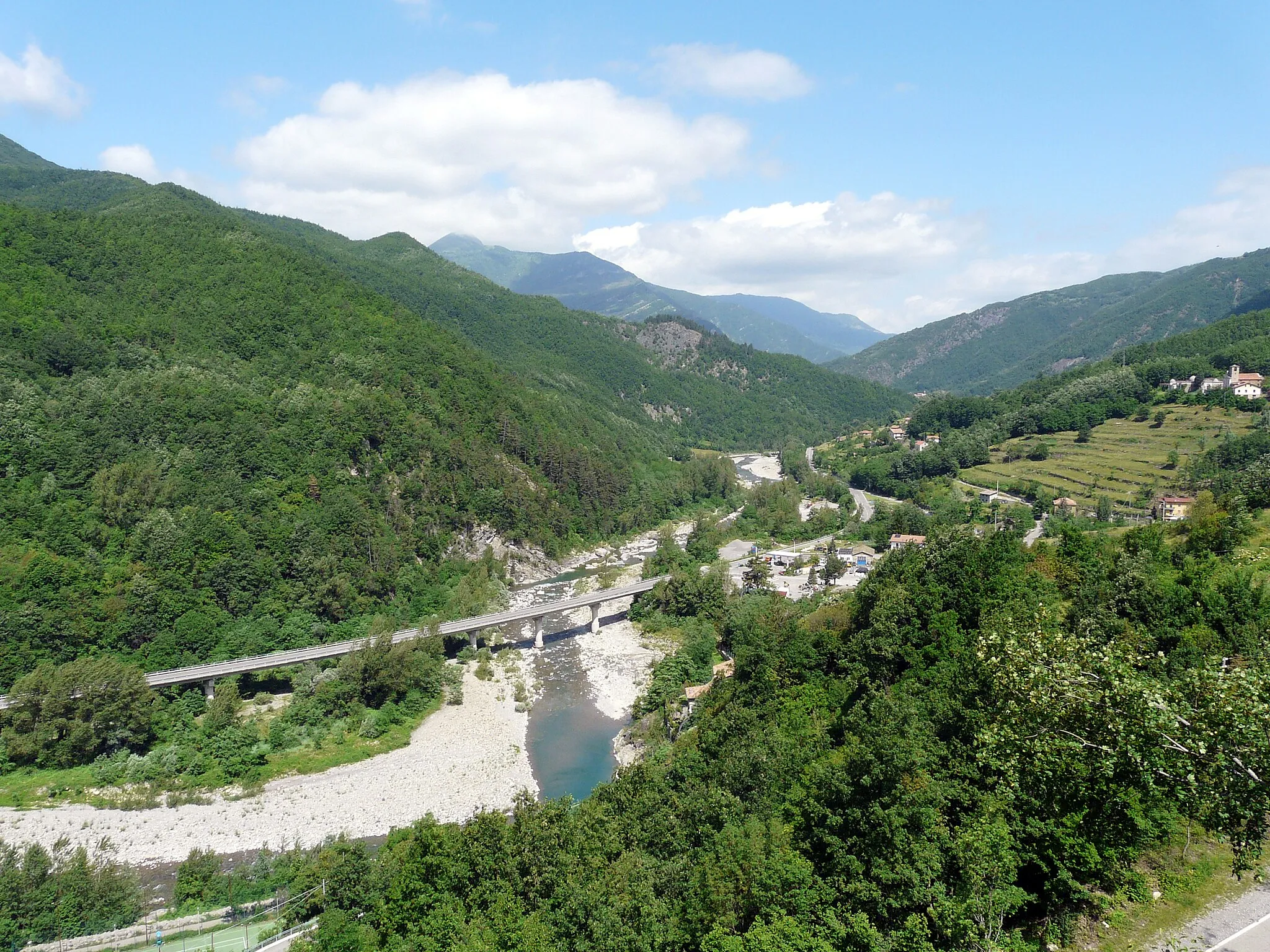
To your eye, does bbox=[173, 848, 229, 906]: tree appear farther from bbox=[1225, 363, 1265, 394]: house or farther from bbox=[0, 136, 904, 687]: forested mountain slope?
bbox=[1225, 363, 1265, 394]: house

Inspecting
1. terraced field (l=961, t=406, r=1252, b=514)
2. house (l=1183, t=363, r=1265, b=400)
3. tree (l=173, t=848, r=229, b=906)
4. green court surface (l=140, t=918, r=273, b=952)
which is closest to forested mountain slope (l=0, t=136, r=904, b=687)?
tree (l=173, t=848, r=229, b=906)

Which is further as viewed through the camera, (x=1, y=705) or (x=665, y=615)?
(x=665, y=615)

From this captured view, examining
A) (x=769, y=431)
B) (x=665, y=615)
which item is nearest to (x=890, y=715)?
(x=665, y=615)

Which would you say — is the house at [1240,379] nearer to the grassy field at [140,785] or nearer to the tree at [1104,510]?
the tree at [1104,510]

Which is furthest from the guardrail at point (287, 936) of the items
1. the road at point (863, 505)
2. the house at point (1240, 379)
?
the house at point (1240, 379)

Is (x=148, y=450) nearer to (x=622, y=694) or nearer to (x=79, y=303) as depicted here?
(x=79, y=303)

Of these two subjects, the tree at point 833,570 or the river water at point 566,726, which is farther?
the tree at point 833,570

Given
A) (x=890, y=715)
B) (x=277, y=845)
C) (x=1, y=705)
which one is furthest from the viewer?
(x=1, y=705)
